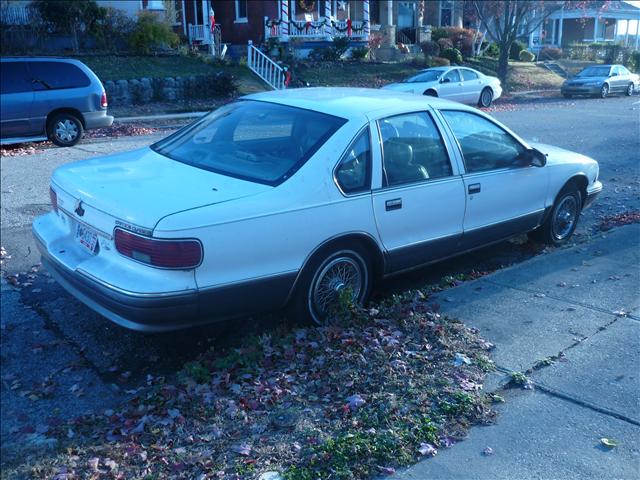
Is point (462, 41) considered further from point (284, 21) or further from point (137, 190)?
point (137, 190)

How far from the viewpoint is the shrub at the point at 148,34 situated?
→ 85.9 ft

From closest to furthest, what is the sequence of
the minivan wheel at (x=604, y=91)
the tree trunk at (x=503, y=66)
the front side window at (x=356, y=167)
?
the front side window at (x=356, y=167) → the minivan wheel at (x=604, y=91) → the tree trunk at (x=503, y=66)

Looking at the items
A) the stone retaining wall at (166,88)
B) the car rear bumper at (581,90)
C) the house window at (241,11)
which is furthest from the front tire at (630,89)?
the house window at (241,11)

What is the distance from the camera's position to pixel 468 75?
80.1 ft

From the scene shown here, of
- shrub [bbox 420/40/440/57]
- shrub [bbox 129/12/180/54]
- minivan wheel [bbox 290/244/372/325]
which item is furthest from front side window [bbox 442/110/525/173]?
shrub [bbox 420/40/440/57]


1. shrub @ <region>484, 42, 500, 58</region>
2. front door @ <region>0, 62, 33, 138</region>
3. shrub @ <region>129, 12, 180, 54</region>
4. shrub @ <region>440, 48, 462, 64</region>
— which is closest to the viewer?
front door @ <region>0, 62, 33, 138</region>

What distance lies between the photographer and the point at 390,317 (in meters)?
5.18

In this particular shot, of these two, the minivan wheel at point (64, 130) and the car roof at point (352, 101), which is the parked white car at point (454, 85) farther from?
the car roof at point (352, 101)

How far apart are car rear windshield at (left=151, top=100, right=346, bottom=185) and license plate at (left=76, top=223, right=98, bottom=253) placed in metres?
0.88

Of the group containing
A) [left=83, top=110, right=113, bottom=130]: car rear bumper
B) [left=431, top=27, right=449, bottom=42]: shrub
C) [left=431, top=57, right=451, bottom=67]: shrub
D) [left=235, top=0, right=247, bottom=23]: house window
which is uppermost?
[left=235, top=0, right=247, bottom=23]: house window

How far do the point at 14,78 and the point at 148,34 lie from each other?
13390 mm

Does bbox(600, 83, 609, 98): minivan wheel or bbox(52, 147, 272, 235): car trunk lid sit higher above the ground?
bbox(52, 147, 272, 235): car trunk lid

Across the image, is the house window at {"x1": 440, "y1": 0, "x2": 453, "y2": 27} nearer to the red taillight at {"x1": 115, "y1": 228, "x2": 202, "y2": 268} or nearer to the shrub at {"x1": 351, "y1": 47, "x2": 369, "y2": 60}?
the shrub at {"x1": 351, "y1": 47, "x2": 369, "y2": 60}

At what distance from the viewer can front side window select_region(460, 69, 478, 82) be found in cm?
2419
